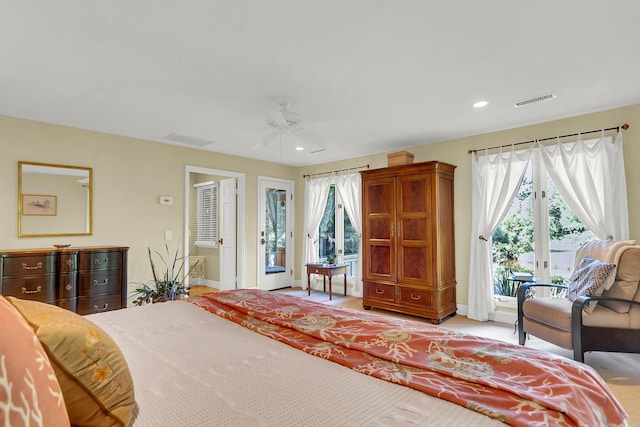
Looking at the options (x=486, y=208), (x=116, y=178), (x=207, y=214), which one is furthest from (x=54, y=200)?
(x=486, y=208)

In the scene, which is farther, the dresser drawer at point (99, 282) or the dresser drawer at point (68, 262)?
the dresser drawer at point (99, 282)

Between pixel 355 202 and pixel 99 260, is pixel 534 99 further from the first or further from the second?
pixel 99 260

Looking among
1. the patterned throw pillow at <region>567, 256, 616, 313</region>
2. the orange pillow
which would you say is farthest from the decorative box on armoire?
the orange pillow

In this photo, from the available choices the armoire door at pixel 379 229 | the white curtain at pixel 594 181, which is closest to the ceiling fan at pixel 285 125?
the armoire door at pixel 379 229

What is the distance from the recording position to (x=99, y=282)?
377 cm

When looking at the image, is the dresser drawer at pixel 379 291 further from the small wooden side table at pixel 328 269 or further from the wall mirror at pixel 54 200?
the wall mirror at pixel 54 200

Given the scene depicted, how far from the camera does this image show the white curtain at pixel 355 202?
576 cm

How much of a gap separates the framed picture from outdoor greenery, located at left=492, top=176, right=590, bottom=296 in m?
5.47

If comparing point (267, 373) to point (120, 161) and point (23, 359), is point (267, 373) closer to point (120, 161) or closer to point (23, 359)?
point (23, 359)

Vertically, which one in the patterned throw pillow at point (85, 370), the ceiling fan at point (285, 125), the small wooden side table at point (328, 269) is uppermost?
the ceiling fan at point (285, 125)

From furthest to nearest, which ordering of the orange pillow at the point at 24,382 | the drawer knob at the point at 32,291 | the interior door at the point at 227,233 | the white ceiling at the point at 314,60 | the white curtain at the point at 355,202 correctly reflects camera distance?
1. the interior door at the point at 227,233
2. the white curtain at the point at 355,202
3. the drawer knob at the point at 32,291
4. the white ceiling at the point at 314,60
5. the orange pillow at the point at 24,382

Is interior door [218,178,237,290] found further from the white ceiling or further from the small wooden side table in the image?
the white ceiling

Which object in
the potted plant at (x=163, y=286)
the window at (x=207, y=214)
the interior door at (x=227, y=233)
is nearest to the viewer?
the potted plant at (x=163, y=286)

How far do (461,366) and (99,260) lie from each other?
12.9ft
